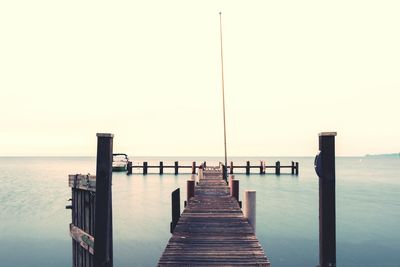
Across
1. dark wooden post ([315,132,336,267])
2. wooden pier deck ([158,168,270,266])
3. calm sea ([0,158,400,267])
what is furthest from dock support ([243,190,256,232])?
calm sea ([0,158,400,267])

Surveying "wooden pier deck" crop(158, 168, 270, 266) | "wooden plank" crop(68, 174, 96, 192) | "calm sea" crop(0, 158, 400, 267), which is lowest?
"calm sea" crop(0, 158, 400, 267)

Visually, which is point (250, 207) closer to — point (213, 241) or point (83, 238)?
point (213, 241)

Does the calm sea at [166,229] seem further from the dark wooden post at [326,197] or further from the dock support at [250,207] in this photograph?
the dark wooden post at [326,197]

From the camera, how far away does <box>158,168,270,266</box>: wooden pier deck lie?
7.03 m

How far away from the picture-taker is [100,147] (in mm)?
7129

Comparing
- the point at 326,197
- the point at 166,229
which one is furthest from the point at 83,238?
the point at 166,229

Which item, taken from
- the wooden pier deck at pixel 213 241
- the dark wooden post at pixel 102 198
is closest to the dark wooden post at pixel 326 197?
the wooden pier deck at pixel 213 241

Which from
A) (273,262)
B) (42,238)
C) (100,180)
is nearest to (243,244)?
(100,180)

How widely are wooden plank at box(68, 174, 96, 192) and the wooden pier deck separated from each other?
2314 millimetres

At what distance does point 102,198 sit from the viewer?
720 centimetres

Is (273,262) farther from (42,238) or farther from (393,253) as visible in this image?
(42,238)

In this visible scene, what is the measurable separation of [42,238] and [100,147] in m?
14.9

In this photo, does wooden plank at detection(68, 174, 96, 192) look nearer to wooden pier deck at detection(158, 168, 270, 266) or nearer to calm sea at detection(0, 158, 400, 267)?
wooden pier deck at detection(158, 168, 270, 266)

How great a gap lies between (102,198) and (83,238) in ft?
6.92
